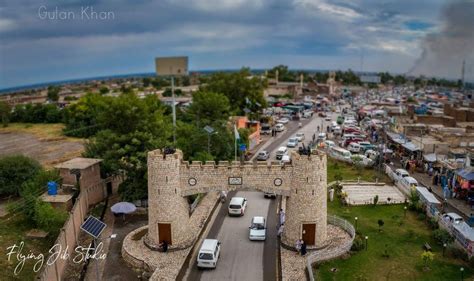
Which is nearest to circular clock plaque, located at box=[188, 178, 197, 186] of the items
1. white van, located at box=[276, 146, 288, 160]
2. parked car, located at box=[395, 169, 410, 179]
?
parked car, located at box=[395, 169, 410, 179]

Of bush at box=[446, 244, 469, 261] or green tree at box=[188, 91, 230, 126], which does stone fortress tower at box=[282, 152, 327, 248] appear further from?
green tree at box=[188, 91, 230, 126]

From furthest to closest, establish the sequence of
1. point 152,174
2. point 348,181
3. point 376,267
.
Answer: point 348,181 < point 152,174 < point 376,267

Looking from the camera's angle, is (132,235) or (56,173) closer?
(132,235)

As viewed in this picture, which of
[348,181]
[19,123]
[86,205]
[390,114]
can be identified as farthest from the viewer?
[19,123]

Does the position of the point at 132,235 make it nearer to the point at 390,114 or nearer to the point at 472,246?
the point at 472,246

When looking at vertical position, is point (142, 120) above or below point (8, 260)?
above

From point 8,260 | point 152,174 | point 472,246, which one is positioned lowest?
point 8,260

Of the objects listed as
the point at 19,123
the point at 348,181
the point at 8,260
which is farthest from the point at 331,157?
the point at 19,123
